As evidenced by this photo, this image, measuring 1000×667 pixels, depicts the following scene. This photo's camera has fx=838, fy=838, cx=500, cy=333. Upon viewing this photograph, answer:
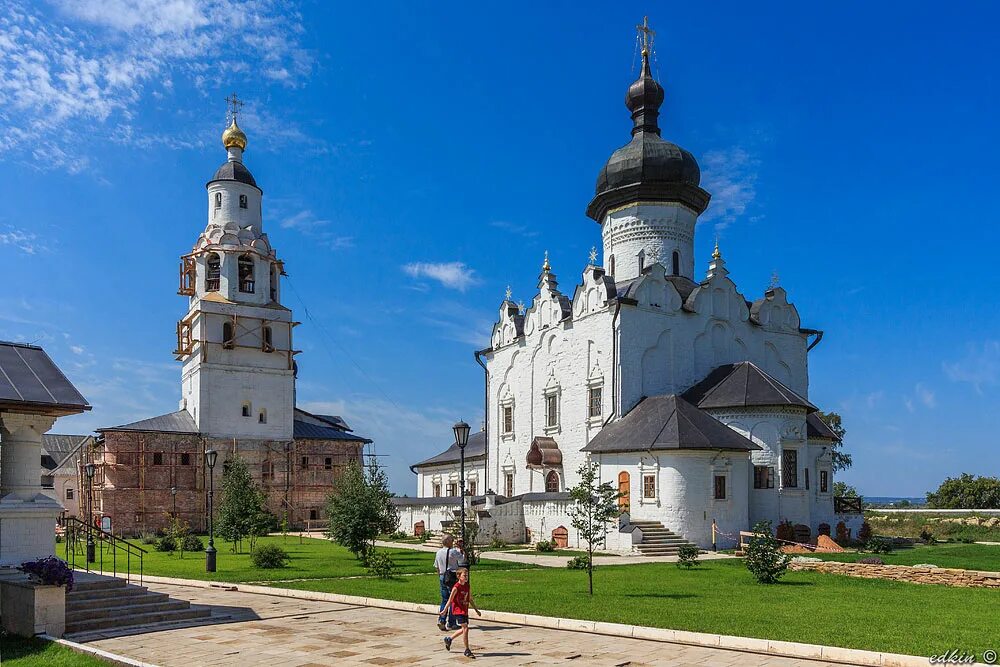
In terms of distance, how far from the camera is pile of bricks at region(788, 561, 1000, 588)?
17578mm

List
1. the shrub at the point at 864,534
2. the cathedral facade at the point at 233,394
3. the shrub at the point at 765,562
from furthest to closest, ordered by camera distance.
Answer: the cathedral facade at the point at 233,394, the shrub at the point at 864,534, the shrub at the point at 765,562

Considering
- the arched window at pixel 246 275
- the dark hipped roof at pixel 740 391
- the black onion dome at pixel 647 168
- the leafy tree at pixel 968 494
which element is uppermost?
the black onion dome at pixel 647 168

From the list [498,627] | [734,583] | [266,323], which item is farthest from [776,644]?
[266,323]

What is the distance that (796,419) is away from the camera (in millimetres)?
31344

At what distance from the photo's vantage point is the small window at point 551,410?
37625 mm

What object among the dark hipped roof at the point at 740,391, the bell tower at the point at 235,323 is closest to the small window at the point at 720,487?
the dark hipped roof at the point at 740,391

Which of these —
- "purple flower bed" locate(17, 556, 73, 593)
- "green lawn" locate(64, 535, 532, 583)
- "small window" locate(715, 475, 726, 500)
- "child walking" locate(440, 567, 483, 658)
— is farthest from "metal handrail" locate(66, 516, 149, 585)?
"small window" locate(715, 475, 726, 500)

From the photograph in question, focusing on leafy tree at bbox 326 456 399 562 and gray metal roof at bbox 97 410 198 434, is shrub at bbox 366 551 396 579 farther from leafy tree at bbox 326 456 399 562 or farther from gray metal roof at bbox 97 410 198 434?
gray metal roof at bbox 97 410 198 434

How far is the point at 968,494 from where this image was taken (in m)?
54.9

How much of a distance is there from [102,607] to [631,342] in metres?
24.2

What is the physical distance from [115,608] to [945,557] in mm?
21706

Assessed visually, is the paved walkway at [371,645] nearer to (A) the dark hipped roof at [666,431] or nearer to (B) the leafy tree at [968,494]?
(A) the dark hipped roof at [666,431]

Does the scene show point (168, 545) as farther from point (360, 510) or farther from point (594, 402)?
point (594, 402)

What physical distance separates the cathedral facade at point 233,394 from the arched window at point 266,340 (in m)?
0.09
